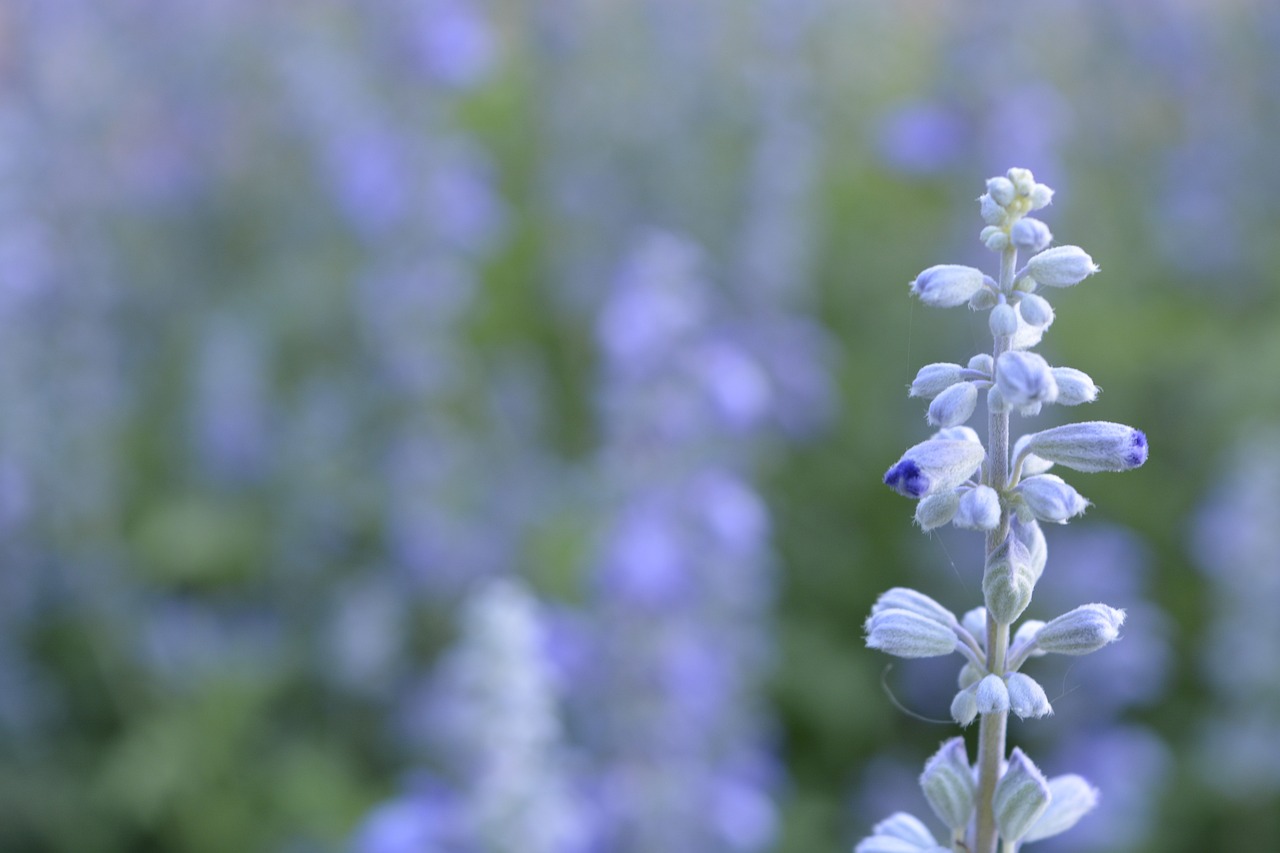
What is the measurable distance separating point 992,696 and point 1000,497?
25 cm

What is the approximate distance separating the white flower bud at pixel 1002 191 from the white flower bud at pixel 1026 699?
0.57 meters

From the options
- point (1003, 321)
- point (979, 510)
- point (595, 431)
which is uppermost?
point (595, 431)

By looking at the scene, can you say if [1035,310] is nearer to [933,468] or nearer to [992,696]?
[933,468]

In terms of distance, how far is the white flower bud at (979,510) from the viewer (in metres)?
1.58

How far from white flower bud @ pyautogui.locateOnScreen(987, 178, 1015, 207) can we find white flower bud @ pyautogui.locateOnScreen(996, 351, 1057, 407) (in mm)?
196

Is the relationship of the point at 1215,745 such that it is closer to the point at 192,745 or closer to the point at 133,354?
the point at 192,745

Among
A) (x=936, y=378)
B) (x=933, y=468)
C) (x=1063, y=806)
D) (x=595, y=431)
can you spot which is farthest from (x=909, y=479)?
(x=595, y=431)

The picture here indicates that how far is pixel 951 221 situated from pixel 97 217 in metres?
4.78

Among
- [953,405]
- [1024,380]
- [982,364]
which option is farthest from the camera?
[982,364]

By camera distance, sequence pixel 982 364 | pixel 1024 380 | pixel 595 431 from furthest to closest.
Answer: pixel 595 431 < pixel 982 364 < pixel 1024 380

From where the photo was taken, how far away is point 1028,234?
1.62m


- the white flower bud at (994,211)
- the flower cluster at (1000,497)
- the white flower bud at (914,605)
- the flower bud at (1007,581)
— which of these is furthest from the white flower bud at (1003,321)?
the white flower bud at (914,605)

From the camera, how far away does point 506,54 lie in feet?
38.2

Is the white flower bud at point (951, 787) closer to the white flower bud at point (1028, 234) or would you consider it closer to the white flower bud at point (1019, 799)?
the white flower bud at point (1019, 799)
